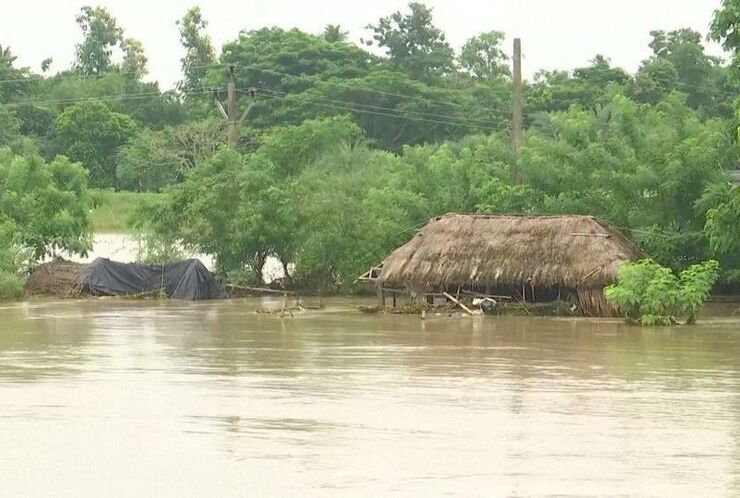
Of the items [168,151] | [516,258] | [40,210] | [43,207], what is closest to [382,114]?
[168,151]

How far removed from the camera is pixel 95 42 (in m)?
72.7

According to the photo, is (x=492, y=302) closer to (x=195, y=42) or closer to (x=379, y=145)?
(x=379, y=145)

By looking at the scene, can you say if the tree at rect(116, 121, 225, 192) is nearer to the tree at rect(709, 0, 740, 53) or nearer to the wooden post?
the wooden post

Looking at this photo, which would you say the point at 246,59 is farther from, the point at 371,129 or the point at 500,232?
the point at 500,232

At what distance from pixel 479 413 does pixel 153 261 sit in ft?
77.0

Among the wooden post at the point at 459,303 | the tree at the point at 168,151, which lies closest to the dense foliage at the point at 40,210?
the tree at the point at 168,151

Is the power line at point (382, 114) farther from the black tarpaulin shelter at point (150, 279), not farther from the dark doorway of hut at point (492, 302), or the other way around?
the dark doorway of hut at point (492, 302)

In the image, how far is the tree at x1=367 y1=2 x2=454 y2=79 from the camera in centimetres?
6247

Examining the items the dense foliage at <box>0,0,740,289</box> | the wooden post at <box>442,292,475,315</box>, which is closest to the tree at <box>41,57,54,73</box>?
the dense foliage at <box>0,0,740,289</box>

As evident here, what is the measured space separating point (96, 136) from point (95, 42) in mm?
19813

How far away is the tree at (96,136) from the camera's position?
177ft

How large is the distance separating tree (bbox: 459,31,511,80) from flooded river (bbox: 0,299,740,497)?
44.4 meters

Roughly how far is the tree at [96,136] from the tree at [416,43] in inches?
525

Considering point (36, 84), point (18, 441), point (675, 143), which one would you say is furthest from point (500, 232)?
point (36, 84)
